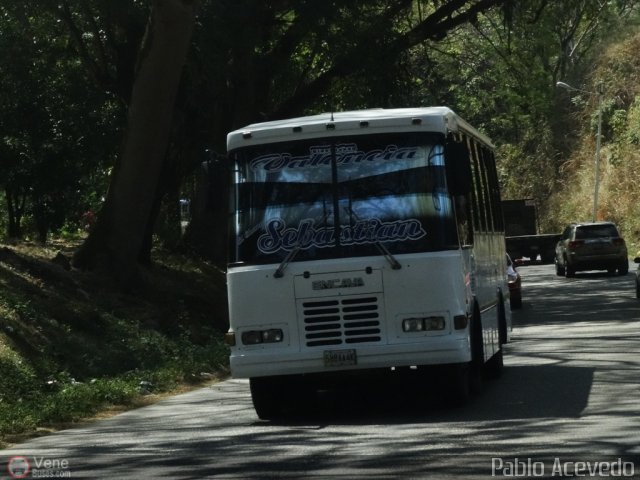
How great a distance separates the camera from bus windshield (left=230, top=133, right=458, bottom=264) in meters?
13.9

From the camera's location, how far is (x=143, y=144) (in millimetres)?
24359

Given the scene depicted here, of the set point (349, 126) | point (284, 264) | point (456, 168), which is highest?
point (349, 126)

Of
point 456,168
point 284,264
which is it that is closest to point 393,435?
point 284,264

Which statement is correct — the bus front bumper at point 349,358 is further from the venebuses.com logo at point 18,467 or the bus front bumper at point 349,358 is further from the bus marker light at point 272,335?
the venebuses.com logo at point 18,467

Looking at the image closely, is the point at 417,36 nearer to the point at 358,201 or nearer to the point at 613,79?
the point at 358,201

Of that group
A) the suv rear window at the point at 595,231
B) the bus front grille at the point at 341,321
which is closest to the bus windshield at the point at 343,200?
the bus front grille at the point at 341,321

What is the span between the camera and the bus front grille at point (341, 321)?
1377 centimetres

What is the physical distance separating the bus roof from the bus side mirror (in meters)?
0.26

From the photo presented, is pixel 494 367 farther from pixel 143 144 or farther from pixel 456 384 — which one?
pixel 143 144

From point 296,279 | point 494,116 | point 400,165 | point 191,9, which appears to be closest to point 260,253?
point 296,279

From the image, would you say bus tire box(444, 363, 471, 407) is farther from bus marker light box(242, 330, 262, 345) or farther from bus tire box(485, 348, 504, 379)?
bus tire box(485, 348, 504, 379)

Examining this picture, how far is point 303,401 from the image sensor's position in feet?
49.8

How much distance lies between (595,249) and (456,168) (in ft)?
103

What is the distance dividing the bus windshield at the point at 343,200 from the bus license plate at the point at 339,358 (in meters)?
0.91
